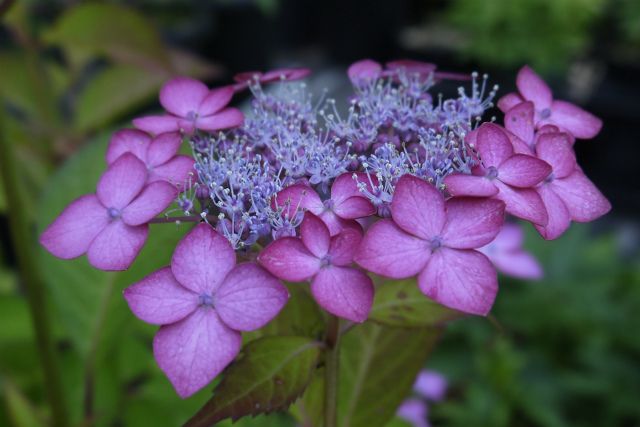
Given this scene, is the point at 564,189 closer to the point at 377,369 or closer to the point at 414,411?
the point at 377,369

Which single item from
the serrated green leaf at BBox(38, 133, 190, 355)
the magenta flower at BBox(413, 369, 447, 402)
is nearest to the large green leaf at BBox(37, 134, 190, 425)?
the serrated green leaf at BBox(38, 133, 190, 355)

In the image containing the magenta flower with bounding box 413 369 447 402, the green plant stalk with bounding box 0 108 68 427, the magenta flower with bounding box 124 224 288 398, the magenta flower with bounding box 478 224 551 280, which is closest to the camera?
the magenta flower with bounding box 124 224 288 398

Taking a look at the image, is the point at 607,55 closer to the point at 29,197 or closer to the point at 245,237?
the point at 29,197

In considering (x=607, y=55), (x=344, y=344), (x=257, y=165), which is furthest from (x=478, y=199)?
(x=607, y=55)

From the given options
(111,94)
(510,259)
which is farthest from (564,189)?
(111,94)

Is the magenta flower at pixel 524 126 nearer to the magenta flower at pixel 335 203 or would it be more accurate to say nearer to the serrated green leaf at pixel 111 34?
the magenta flower at pixel 335 203

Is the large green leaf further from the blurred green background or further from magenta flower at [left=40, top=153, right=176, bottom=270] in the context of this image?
magenta flower at [left=40, top=153, right=176, bottom=270]

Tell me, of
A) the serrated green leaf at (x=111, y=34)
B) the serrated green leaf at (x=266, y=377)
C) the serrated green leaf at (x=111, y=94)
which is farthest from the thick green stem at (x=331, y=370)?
the serrated green leaf at (x=111, y=94)
